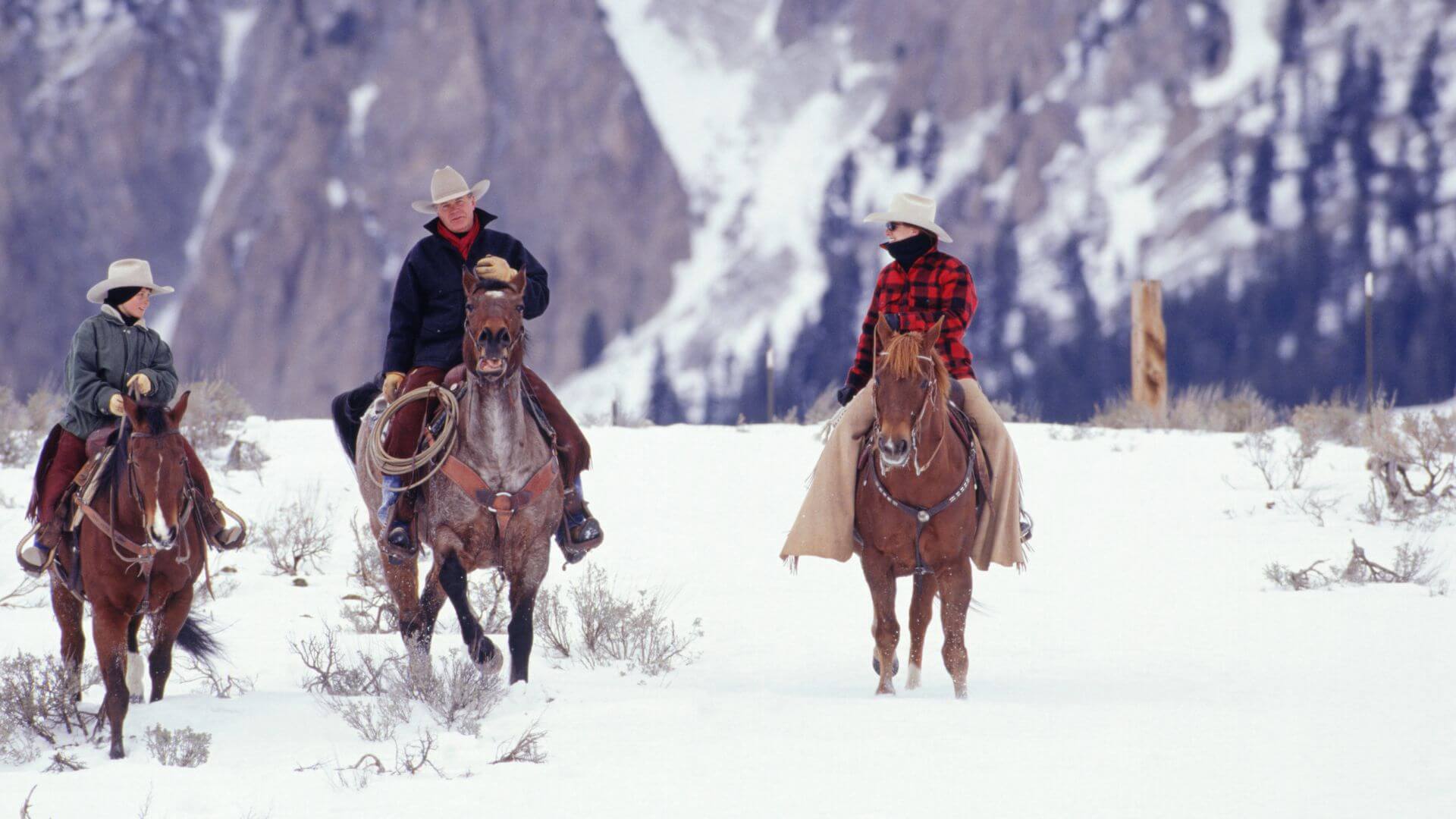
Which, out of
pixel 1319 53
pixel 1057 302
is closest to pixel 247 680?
pixel 1057 302

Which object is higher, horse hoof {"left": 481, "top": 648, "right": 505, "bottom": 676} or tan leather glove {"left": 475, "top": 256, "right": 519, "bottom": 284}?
tan leather glove {"left": 475, "top": 256, "right": 519, "bottom": 284}

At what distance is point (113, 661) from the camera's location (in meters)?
7.04

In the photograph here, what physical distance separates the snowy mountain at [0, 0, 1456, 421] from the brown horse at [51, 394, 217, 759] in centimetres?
4397

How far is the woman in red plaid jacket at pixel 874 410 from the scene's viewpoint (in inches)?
338

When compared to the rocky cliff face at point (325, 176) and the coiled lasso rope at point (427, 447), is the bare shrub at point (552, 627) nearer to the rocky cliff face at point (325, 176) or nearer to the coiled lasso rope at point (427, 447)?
the coiled lasso rope at point (427, 447)

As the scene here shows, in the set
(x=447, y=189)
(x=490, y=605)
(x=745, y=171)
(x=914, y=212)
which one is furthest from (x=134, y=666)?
(x=745, y=171)

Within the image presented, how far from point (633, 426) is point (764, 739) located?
44.1 ft

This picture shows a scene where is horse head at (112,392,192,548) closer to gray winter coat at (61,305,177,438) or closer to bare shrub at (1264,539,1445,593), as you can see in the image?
gray winter coat at (61,305,177,438)

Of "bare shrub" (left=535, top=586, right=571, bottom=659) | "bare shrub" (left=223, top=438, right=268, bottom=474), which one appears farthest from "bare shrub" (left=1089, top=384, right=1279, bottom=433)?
"bare shrub" (left=535, top=586, right=571, bottom=659)

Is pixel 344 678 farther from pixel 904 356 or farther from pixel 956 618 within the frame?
pixel 904 356

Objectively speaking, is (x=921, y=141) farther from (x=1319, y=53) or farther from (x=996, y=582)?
(x=996, y=582)

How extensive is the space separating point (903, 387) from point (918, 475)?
66 centimetres

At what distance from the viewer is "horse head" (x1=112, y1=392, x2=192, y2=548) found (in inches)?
278

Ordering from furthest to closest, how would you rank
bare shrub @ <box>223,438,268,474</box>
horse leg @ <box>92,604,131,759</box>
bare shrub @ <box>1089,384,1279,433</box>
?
1. bare shrub @ <box>1089,384,1279,433</box>
2. bare shrub @ <box>223,438,268,474</box>
3. horse leg @ <box>92,604,131,759</box>
